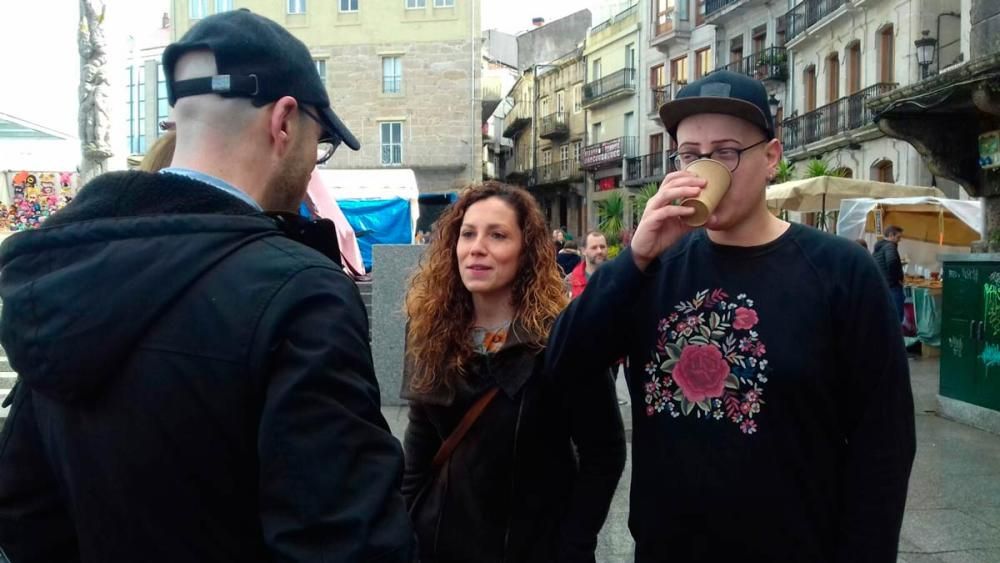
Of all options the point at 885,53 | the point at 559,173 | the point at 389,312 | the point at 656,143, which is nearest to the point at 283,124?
the point at 389,312

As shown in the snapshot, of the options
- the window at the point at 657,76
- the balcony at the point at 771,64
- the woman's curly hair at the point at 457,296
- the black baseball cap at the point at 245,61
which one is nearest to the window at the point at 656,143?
the window at the point at 657,76

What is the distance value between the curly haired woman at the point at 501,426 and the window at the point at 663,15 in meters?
43.9

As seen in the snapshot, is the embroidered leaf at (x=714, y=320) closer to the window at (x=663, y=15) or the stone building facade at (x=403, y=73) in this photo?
the stone building facade at (x=403, y=73)

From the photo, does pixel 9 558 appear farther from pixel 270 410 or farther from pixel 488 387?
pixel 488 387

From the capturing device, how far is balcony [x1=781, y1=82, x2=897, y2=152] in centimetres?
2769

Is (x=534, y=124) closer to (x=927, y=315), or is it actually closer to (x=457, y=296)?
(x=927, y=315)

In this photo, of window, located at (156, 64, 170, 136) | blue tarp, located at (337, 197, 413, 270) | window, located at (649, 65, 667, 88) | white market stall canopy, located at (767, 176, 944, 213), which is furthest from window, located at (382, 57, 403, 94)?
white market stall canopy, located at (767, 176, 944, 213)

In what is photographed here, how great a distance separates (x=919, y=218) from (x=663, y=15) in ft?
105

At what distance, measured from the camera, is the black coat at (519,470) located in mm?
2594

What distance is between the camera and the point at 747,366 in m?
2.15

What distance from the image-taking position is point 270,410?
4.37 ft

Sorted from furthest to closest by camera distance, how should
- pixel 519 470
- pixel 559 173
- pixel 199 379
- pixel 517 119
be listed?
1. pixel 517 119
2. pixel 559 173
3. pixel 519 470
4. pixel 199 379

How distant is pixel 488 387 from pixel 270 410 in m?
1.41

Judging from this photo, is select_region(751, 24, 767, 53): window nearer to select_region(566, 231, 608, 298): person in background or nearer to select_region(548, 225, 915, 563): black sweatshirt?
select_region(566, 231, 608, 298): person in background
